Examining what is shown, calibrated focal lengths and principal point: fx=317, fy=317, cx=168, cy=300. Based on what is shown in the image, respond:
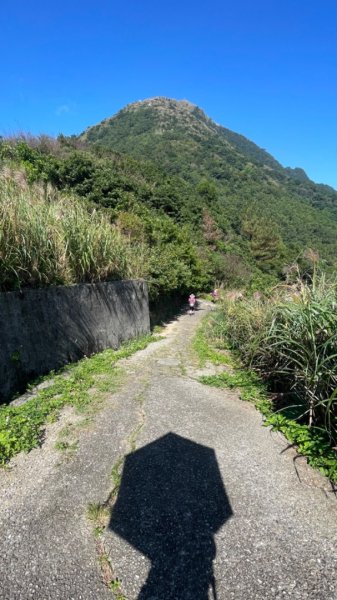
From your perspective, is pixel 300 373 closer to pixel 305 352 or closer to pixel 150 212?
pixel 305 352

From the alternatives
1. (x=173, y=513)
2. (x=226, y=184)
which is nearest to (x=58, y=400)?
(x=173, y=513)

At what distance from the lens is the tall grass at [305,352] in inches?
111


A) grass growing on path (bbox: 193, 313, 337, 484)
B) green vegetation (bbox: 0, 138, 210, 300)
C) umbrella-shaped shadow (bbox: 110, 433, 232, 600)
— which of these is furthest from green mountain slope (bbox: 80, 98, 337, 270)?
umbrella-shaped shadow (bbox: 110, 433, 232, 600)

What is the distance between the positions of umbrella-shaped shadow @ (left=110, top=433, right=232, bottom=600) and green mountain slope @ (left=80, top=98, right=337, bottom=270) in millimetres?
28876

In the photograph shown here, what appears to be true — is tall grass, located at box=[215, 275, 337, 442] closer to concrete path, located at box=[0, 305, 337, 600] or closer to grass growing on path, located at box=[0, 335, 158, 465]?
concrete path, located at box=[0, 305, 337, 600]

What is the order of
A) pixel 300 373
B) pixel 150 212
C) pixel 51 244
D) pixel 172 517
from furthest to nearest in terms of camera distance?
pixel 150 212, pixel 51 244, pixel 300 373, pixel 172 517

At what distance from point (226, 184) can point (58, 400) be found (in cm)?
6068

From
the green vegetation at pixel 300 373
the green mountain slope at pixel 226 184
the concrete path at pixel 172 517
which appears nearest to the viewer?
the concrete path at pixel 172 517

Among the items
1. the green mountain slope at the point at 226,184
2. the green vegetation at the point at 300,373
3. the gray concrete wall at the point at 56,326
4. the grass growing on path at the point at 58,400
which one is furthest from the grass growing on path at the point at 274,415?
the green mountain slope at the point at 226,184

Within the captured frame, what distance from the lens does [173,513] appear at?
6.52ft

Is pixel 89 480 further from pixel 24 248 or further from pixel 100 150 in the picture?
pixel 100 150

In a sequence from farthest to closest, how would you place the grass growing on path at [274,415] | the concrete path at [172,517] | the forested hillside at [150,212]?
the forested hillside at [150,212] → the grass growing on path at [274,415] → the concrete path at [172,517]

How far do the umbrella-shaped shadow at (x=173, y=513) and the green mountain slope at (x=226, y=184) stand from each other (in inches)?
1137

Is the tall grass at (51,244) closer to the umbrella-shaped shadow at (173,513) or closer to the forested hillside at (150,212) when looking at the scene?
the forested hillside at (150,212)
